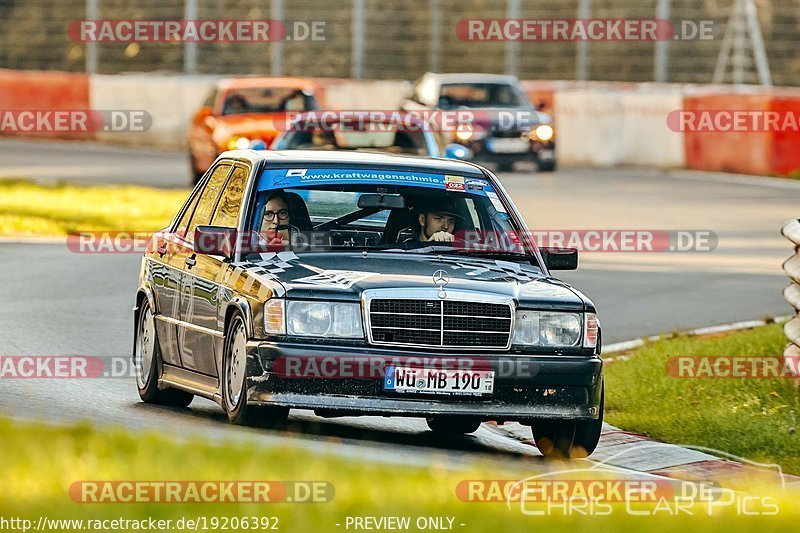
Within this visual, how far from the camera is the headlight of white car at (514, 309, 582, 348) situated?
31.6 ft

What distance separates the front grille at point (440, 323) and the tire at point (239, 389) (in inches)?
24.8

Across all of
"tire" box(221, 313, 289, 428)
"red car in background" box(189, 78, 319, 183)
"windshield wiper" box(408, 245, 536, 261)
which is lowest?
"red car in background" box(189, 78, 319, 183)

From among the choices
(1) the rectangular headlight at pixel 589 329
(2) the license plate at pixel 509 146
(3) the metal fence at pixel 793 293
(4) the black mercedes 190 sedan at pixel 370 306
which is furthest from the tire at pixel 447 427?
(2) the license plate at pixel 509 146

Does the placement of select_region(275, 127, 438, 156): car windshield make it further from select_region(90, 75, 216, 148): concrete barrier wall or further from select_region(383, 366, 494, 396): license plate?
select_region(90, 75, 216, 148): concrete barrier wall

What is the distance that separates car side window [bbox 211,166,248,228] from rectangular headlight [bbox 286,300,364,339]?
125 cm

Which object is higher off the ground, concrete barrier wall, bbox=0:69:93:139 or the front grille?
the front grille

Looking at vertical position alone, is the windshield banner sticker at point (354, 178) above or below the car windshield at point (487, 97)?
above

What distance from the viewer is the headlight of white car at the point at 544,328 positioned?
964cm

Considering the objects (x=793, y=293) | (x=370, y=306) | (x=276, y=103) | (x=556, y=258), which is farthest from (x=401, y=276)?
(x=276, y=103)

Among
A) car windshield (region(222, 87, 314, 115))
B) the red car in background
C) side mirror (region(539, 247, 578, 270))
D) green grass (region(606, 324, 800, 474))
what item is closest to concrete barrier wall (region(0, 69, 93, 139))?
the red car in background

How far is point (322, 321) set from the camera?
31.0 feet

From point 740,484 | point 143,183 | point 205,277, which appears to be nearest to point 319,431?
Answer: point 205,277

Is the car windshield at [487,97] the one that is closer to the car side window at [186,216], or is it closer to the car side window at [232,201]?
the car side window at [186,216]

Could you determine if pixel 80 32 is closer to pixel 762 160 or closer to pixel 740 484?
pixel 762 160
